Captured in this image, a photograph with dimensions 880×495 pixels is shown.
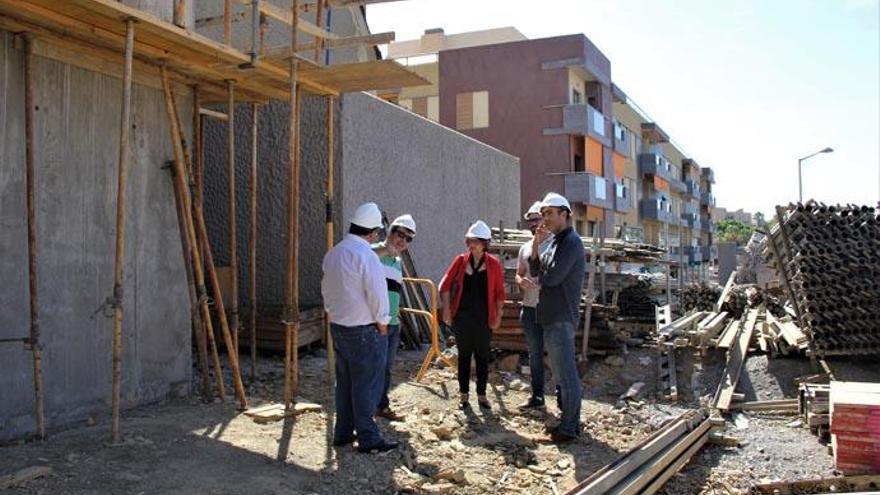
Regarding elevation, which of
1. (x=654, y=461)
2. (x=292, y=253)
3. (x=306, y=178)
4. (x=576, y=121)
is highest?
(x=576, y=121)

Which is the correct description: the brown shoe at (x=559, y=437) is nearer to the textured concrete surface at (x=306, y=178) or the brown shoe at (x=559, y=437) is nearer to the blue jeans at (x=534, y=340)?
the blue jeans at (x=534, y=340)

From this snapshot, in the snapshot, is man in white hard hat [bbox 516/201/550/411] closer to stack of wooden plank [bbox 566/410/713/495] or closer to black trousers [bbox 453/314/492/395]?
black trousers [bbox 453/314/492/395]

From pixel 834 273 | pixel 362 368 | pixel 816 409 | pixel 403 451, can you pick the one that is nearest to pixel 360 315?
pixel 362 368

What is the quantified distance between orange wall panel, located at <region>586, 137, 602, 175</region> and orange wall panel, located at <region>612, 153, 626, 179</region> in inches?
108

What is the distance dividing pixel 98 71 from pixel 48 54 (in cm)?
51

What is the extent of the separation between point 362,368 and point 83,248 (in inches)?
102

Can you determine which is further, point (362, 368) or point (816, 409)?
point (816, 409)

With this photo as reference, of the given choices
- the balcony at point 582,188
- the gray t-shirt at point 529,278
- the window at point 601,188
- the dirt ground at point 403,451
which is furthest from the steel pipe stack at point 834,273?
the window at point 601,188

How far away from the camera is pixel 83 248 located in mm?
6215

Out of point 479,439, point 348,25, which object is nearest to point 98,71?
point 479,439

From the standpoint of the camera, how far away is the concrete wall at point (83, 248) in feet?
18.5

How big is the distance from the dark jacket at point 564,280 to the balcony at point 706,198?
64.2m

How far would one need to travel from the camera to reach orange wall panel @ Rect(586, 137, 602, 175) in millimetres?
32375

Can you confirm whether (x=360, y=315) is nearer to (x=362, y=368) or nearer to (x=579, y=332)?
(x=362, y=368)
